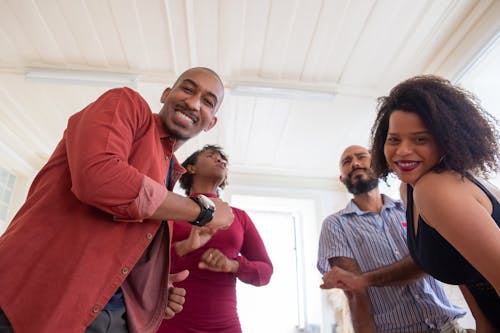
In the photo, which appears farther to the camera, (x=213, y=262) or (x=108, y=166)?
(x=213, y=262)

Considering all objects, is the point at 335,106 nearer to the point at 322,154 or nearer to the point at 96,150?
the point at 322,154

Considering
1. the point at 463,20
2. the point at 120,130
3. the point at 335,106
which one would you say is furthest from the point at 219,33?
the point at 120,130

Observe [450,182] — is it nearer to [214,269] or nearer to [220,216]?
[220,216]

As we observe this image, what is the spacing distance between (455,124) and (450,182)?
8.2 inches

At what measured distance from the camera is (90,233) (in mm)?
816

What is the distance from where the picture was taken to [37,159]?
158 inches

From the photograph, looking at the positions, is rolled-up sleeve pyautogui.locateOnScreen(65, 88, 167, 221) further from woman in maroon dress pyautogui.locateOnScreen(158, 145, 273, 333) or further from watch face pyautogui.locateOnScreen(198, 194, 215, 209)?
woman in maroon dress pyautogui.locateOnScreen(158, 145, 273, 333)

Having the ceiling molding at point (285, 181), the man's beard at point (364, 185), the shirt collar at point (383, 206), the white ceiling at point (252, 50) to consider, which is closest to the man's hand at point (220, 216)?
the shirt collar at point (383, 206)

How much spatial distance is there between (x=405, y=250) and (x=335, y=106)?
6.05ft

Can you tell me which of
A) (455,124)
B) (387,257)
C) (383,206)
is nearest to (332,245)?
(387,257)

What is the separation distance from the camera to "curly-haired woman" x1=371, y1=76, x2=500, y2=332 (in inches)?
30.6

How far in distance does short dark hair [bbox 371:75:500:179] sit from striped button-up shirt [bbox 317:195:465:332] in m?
0.68

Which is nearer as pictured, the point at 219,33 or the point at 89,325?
the point at 89,325

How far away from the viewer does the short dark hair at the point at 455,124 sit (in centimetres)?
96
